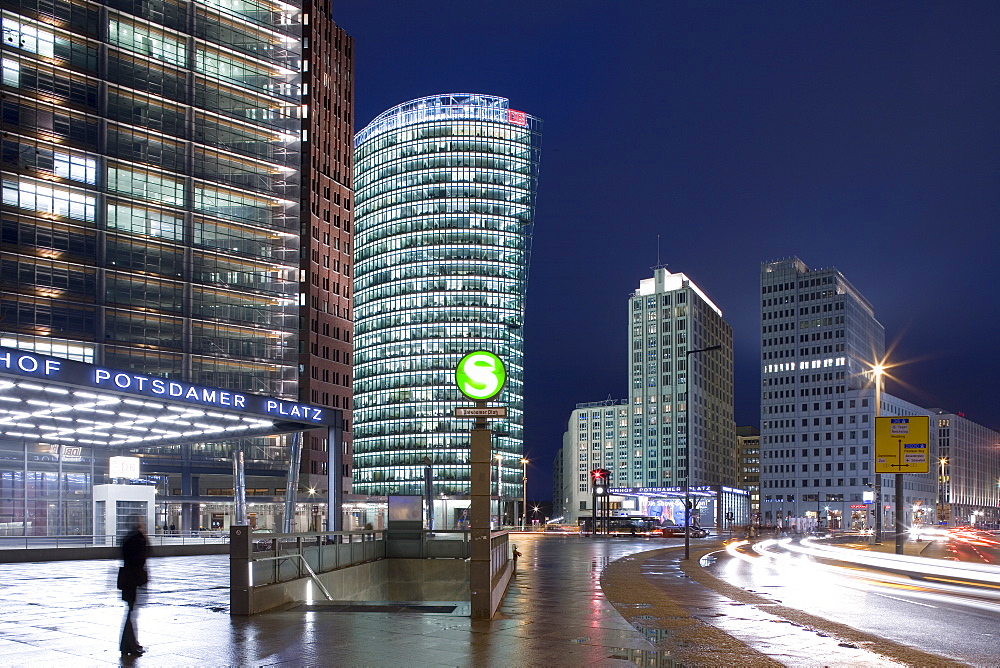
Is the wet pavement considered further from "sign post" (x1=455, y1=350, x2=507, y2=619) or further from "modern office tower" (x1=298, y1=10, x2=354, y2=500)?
"modern office tower" (x1=298, y1=10, x2=354, y2=500)

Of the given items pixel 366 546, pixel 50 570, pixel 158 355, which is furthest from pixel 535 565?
pixel 158 355

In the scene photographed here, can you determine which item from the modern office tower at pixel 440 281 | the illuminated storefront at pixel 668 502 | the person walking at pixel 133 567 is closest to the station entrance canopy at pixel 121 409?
the person walking at pixel 133 567

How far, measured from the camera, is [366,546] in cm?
3141

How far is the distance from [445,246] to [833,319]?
79841 millimetres

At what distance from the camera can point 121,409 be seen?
40.8m

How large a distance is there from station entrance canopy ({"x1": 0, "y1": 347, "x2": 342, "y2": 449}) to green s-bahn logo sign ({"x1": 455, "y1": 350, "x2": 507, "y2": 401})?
17617 millimetres

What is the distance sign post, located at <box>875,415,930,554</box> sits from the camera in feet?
150

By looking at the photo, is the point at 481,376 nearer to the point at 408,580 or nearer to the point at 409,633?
the point at 409,633

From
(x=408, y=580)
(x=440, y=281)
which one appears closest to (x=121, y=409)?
(x=408, y=580)

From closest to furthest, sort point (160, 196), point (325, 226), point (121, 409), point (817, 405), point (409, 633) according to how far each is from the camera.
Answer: point (409, 633), point (121, 409), point (160, 196), point (325, 226), point (817, 405)

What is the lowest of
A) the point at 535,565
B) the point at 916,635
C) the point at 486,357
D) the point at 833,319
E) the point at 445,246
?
the point at 535,565

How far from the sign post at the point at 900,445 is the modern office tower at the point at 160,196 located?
44.3 metres

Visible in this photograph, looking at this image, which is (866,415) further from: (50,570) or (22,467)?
(50,570)

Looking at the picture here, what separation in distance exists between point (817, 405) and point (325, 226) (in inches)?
4463
